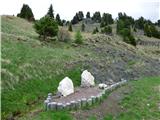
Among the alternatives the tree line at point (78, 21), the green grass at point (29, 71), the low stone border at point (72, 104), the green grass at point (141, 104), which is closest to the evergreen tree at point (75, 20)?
the tree line at point (78, 21)

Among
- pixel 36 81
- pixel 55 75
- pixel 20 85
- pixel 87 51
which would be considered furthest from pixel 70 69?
pixel 87 51

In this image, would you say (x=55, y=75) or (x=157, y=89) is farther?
(x=55, y=75)

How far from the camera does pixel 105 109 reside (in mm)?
25141

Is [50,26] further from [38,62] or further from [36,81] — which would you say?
[36,81]

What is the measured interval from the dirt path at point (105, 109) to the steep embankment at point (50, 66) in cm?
414

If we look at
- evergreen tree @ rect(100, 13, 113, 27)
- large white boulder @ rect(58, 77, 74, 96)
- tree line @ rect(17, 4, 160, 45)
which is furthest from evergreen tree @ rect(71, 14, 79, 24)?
large white boulder @ rect(58, 77, 74, 96)

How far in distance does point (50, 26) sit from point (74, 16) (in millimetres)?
117209

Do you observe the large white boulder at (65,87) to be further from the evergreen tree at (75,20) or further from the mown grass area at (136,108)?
the evergreen tree at (75,20)

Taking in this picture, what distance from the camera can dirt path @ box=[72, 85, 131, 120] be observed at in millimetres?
23597

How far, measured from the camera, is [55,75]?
35188 mm

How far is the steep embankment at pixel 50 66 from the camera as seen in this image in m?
28.0

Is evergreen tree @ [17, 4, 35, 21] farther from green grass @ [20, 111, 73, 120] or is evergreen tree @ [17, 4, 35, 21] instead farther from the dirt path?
green grass @ [20, 111, 73, 120]

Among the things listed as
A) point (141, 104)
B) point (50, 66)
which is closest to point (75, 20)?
point (50, 66)

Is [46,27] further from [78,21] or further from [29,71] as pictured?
[78,21]
